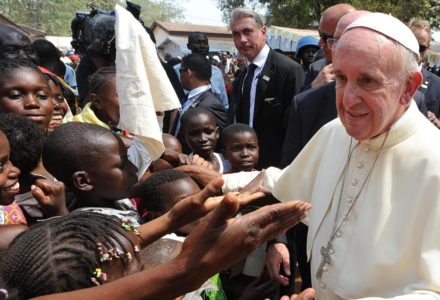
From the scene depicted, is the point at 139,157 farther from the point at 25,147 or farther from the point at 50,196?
the point at 50,196

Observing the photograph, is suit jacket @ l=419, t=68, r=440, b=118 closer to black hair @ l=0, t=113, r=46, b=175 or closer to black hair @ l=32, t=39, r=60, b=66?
black hair @ l=0, t=113, r=46, b=175

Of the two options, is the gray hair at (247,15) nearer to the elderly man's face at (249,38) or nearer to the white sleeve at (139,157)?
the elderly man's face at (249,38)

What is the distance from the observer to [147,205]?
131 inches

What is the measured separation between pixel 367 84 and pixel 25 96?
7.32 ft

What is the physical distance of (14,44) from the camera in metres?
5.03

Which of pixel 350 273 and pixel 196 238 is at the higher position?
pixel 196 238

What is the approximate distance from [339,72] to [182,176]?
52.5 inches

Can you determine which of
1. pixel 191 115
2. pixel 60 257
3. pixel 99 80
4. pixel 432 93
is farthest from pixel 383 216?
pixel 432 93

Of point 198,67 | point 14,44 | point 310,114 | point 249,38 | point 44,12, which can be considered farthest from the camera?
point 44,12

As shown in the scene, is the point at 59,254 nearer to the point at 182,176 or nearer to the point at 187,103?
the point at 182,176

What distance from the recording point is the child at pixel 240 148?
15.4 ft

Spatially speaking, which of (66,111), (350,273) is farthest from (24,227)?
(66,111)

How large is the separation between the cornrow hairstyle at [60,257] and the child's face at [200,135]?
3.12m

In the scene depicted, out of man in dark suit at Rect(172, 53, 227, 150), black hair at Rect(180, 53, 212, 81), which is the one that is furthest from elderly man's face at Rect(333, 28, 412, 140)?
black hair at Rect(180, 53, 212, 81)
